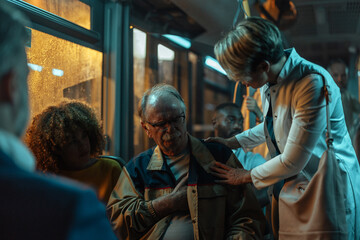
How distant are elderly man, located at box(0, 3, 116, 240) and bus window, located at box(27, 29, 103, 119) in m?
1.47

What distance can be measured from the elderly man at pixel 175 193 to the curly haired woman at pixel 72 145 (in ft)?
0.76

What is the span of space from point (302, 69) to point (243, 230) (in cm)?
85

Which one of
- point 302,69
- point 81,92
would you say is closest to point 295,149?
point 302,69

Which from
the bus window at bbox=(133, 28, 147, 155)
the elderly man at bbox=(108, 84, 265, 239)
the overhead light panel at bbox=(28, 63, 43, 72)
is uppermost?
the bus window at bbox=(133, 28, 147, 155)

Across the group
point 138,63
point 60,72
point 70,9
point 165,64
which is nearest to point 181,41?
point 165,64

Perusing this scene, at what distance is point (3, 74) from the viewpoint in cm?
70

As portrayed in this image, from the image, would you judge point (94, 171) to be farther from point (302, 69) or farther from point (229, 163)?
point (302, 69)

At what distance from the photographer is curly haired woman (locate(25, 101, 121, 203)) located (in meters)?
2.14

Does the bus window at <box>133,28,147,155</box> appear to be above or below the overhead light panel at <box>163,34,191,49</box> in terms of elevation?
below

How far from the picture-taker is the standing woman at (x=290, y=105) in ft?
5.33

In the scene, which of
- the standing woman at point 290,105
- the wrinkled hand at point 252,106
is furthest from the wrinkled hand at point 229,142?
the wrinkled hand at point 252,106

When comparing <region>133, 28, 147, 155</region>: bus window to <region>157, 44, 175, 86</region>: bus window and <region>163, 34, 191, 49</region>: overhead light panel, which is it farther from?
<region>163, 34, 191, 49</region>: overhead light panel

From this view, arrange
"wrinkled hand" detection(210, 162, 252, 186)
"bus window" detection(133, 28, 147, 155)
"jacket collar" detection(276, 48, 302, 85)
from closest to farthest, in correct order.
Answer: "jacket collar" detection(276, 48, 302, 85)
"wrinkled hand" detection(210, 162, 252, 186)
"bus window" detection(133, 28, 147, 155)

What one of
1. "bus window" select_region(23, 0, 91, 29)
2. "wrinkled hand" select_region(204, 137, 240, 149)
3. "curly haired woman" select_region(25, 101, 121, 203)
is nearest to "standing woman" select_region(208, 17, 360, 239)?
"wrinkled hand" select_region(204, 137, 240, 149)
